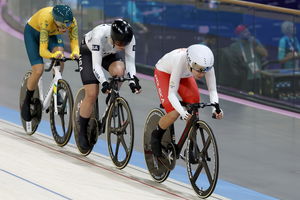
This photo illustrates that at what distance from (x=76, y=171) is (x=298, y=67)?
169 inches

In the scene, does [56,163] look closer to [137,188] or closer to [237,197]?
[137,188]

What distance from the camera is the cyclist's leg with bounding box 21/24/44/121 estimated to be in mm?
9469

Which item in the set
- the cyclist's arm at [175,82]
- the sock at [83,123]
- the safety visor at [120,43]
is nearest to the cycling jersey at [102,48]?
the safety visor at [120,43]

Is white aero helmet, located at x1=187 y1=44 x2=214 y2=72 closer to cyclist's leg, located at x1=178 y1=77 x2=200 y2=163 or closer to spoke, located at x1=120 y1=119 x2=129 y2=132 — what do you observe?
cyclist's leg, located at x1=178 y1=77 x2=200 y2=163

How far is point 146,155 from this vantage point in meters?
8.42

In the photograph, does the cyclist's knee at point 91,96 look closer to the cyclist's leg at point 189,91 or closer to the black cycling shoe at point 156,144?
the black cycling shoe at point 156,144

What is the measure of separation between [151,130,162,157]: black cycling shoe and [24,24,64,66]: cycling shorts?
6.04 ft

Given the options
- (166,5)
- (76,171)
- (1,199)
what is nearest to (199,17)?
(166,5)

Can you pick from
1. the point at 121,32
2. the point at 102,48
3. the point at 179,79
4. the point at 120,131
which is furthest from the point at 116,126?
the point at 179,79

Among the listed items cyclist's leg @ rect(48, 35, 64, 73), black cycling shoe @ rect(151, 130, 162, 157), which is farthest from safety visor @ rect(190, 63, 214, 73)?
cyclist's leg @ rect(48, 35, 64, 73)

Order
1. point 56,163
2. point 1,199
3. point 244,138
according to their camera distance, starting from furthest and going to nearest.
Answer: point 244,138, point 56,163, point 1,199

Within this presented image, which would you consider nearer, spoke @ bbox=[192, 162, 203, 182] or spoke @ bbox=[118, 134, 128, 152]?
spoke @ bbox=[192, 162, 203, 182]

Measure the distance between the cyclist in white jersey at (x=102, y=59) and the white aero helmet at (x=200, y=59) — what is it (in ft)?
2.80

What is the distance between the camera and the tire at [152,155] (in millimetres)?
8172
